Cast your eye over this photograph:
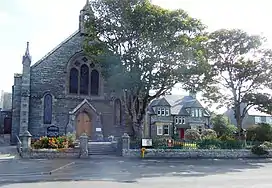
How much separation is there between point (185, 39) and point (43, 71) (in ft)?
53.0

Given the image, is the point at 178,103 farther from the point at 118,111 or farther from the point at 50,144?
the point at 50,144

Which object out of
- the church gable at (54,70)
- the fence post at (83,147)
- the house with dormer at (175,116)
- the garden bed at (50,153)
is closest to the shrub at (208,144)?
the fence post at (83,147)

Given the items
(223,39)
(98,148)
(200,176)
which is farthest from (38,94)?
(200,176)

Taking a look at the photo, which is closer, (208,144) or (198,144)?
(198,144)

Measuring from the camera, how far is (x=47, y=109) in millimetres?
37562

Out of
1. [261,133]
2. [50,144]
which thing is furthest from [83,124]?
[261,133]

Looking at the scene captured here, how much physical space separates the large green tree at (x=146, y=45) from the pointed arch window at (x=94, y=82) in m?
8.16

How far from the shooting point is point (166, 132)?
56.7 metres

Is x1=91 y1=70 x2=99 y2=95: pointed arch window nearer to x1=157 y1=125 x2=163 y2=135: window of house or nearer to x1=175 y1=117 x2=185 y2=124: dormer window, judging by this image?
x1=157 y1=125 x2=163 y2=135: window of house

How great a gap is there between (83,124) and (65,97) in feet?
11.3

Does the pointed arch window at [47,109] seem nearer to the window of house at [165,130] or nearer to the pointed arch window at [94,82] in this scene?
the pointed arch window at [94,82]

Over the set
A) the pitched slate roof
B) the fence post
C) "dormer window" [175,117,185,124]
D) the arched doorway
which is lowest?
the fence post

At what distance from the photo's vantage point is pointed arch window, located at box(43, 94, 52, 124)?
37.3 meters

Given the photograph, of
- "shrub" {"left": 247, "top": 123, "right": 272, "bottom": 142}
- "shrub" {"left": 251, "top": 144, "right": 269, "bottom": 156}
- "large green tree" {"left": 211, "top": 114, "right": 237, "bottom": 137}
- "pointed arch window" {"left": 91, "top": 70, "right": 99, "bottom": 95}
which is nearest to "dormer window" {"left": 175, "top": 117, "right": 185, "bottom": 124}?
"large green tree" {"left": 211, "top": 114, "right": 237, "bottom": 137}
